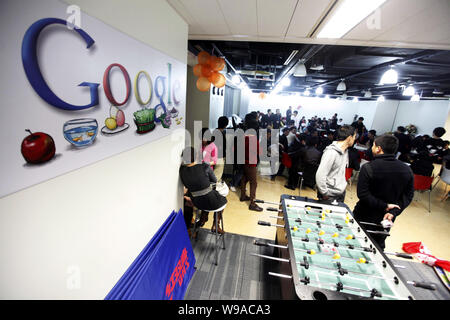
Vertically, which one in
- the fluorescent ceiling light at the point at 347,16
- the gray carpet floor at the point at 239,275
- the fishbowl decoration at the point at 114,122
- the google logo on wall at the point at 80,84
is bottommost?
the gray carpet floor at the point at 239,275

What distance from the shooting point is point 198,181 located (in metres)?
2.51

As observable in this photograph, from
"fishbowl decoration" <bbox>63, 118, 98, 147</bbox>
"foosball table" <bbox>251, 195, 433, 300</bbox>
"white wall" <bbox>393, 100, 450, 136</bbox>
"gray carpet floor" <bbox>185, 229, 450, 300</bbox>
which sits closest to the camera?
"fishbowl decoration" <bbox>63, 118, 98, 147</bbox>

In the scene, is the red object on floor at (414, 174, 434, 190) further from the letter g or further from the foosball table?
the letter g

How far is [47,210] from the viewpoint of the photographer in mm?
930

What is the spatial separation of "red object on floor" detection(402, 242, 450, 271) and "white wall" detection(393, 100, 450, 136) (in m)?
11.4

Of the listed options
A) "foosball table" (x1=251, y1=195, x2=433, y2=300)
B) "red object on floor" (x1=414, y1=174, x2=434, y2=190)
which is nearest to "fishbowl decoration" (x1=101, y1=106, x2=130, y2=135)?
"foosball table" (x1=251, y1=195, x2=433, y2=300)

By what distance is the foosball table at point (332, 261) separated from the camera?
1347 mm

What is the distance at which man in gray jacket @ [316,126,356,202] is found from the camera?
249 cm

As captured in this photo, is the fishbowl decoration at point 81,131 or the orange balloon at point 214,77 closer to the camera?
the fishbowl decoration at point 81,131

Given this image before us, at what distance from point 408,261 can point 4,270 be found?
430cm

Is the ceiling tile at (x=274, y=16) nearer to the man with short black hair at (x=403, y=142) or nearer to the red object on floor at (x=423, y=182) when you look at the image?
the red object on floor at (x=423, y=182)

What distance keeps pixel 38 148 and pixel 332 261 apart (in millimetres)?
2091

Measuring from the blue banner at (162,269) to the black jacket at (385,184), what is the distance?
216 centimetres

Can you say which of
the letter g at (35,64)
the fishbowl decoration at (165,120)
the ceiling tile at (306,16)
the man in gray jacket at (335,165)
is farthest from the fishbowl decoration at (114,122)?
the man in gray jacket at (335,165)
